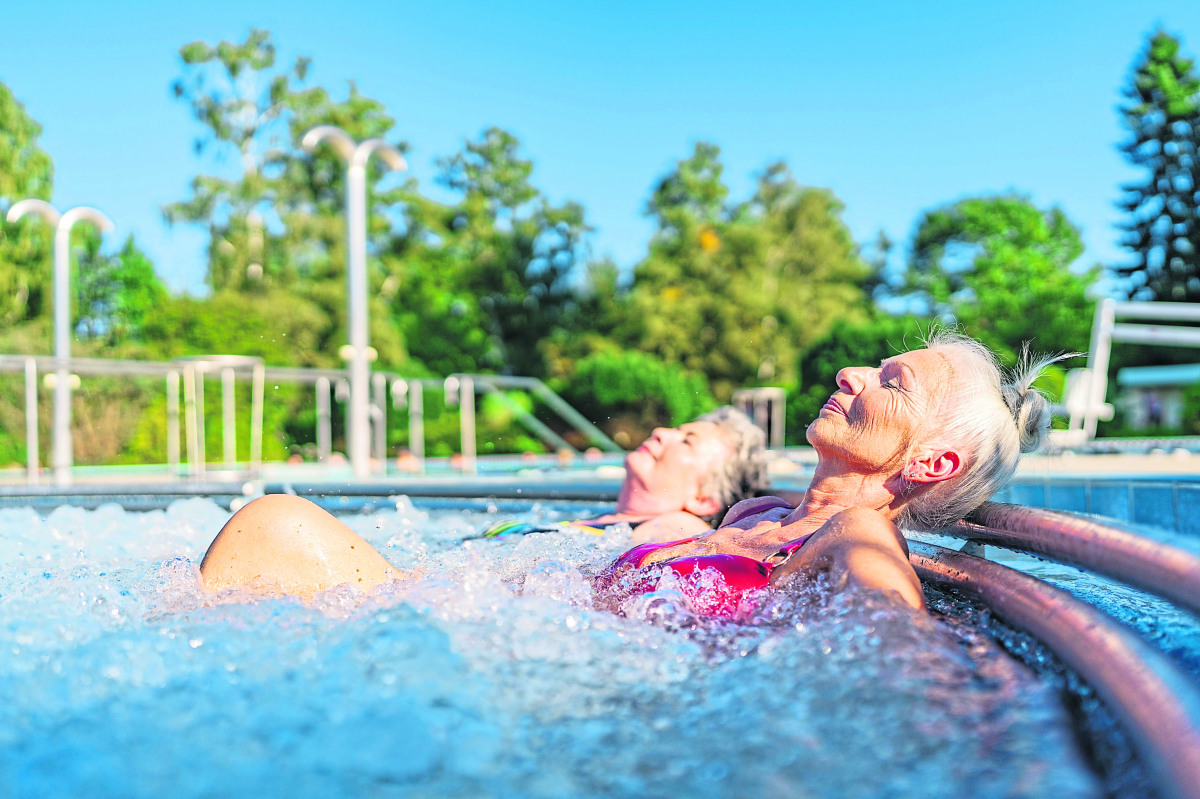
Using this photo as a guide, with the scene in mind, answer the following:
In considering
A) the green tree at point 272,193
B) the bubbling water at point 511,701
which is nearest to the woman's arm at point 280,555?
the bubbling water at point 511,701

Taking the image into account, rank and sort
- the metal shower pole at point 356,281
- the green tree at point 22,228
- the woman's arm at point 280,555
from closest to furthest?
the woman's arm at point 280,555, the metal shower pole at point 356,281, the green tree at point 22,228

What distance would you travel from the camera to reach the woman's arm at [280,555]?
74.9 inches

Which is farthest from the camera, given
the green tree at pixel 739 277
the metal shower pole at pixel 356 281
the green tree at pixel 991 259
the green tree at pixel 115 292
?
the green tree at pixel 991 259

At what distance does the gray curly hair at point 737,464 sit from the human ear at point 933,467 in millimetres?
1123

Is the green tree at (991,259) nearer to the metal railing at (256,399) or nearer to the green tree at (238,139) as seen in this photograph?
the green tree at (238,139)

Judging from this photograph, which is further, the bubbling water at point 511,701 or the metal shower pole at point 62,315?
the metal shower pole at point 62,315

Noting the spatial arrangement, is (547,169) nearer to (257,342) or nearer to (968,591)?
(257,342)

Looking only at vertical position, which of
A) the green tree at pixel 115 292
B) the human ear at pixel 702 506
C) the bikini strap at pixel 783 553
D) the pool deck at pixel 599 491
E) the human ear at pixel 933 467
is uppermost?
the green tree at pixel 115 292

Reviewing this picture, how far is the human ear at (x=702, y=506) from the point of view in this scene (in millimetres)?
3045

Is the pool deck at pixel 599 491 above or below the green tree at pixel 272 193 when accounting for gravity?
below

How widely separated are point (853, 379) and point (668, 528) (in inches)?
36.2

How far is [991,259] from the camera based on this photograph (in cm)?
3134

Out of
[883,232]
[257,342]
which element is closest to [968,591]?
[257,342]

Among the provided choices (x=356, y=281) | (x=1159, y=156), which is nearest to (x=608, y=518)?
(x=356, y=281)
